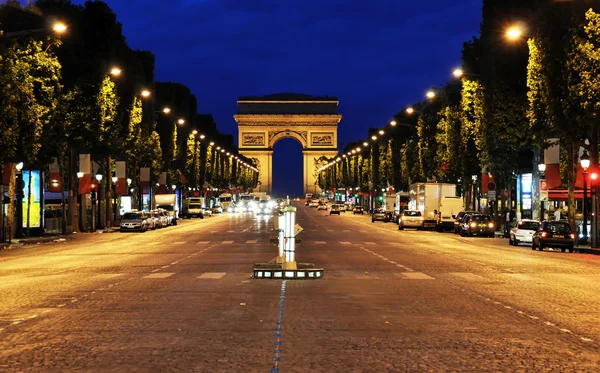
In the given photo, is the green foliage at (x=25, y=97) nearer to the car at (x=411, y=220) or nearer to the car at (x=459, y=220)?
the car at (x=459, y=220)

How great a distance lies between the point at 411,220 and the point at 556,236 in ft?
97.8

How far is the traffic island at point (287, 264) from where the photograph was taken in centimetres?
2423

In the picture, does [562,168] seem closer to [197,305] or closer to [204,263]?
[204,263]

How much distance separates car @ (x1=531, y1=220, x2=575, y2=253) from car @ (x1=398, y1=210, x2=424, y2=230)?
Result: 92.4 ft

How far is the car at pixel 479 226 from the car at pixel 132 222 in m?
21.9

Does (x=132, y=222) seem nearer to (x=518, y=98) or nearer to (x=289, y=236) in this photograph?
(x=518, y=98)

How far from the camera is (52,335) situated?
1345 centimetres

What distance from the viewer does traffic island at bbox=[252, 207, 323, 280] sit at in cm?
2423

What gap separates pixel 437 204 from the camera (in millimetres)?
72125

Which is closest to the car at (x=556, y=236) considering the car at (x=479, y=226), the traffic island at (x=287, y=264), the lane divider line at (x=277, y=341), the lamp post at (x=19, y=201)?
the car at (x=479, y=226)

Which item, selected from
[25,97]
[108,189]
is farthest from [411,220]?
[25,97]

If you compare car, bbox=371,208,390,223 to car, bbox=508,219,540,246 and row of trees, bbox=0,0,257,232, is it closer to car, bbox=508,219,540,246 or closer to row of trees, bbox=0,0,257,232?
row of trees, bbox=0,0,257,232

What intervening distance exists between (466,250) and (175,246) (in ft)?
42.7

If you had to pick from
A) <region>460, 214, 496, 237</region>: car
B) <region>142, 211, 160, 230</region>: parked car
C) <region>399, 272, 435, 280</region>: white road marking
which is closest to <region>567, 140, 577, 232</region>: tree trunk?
<region>460, 214, 496, 237</region>: car
